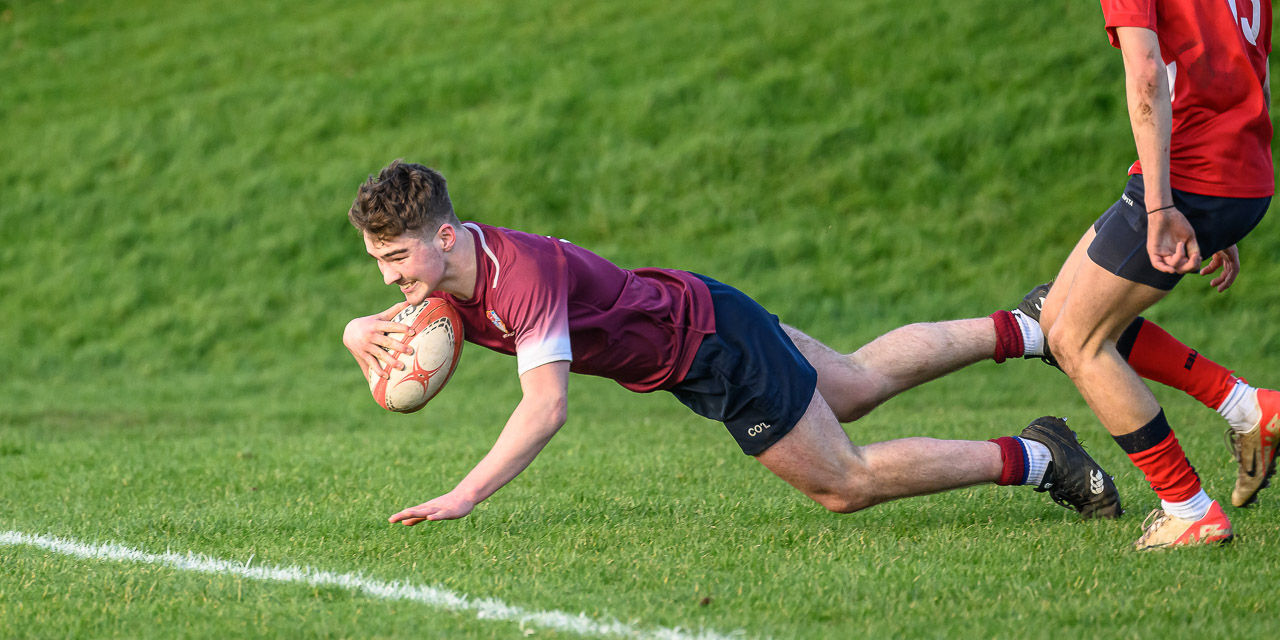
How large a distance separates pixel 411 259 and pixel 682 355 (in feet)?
4.25

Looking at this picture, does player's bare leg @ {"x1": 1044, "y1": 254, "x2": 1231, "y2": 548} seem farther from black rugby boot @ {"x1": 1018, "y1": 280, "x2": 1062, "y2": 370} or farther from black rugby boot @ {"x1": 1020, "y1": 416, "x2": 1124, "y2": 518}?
black rugby boot @ {"x1": 1018, "y1": 280, "x2": 1062, "y2": 370}

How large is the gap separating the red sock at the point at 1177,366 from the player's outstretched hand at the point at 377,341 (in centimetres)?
340

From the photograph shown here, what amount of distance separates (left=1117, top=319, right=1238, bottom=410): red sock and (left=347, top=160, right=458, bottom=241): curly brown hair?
10.9ft

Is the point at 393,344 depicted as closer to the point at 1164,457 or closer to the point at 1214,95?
the point at 1164,457

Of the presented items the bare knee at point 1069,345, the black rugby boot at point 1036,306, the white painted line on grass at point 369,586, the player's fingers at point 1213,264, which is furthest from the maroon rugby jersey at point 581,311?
the player's fingers at point 1213,264

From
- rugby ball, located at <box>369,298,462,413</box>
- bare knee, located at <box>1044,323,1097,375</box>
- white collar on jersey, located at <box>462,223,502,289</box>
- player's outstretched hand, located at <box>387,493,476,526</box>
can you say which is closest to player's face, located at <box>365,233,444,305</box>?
white collar on jersey, located at <box>462,223,502,289</box>

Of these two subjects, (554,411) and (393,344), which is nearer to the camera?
(554,411)

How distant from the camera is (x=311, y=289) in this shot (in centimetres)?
1722

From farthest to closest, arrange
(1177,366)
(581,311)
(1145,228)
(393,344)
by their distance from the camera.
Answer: (1177,366) → (393,344) → (581,311) → (1145,228)

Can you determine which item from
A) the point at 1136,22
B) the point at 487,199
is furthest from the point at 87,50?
the point at 1136,22

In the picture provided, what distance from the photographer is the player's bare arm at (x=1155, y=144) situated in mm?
4453

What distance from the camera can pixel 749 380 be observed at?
538 centimetres

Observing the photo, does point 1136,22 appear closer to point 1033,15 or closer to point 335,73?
point 1033,15

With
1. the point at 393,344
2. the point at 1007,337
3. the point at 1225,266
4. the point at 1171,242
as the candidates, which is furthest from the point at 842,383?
the point at 393,344
